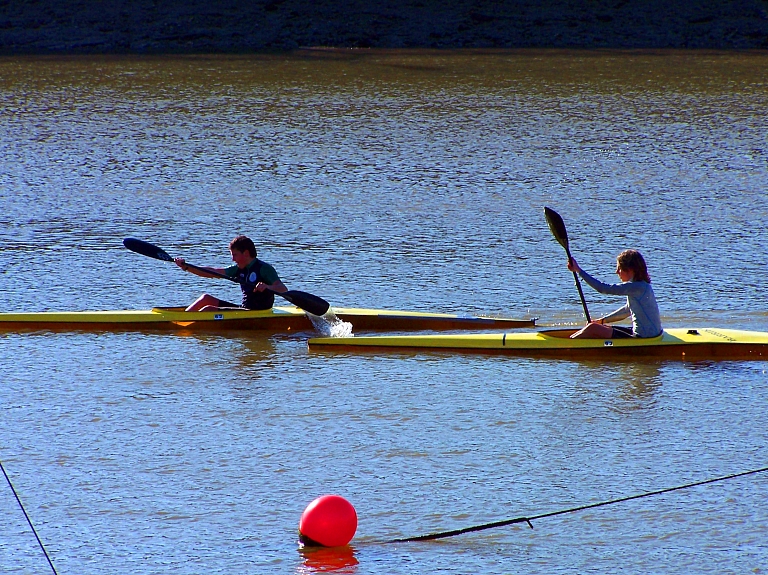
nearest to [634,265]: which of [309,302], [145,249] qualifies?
[309,302]

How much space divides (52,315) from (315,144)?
298 inches

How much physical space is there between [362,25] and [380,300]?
14474 mm

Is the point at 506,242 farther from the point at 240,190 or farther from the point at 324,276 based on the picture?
the point at 240,190

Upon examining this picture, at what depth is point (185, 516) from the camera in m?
5.82

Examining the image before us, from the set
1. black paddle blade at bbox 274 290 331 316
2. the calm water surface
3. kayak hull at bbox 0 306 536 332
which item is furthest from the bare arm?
black paddle blade at bbox 274 290 331 316

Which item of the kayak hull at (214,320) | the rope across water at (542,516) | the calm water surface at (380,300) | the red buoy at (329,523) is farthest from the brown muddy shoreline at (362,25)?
the red buoy at (329,523)

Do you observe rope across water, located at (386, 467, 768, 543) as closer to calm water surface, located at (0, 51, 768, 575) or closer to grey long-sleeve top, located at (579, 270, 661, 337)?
calm water surface, located at (0, 51, 768, 575)

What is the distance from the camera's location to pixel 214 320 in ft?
29.8

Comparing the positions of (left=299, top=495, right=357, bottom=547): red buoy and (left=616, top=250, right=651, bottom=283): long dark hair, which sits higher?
(left=616, top=250, right=651, bottom=283): long dark hair

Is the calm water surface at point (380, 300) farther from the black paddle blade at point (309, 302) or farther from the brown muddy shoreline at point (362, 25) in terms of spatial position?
the brown muddy shoreline at point (362, 25)

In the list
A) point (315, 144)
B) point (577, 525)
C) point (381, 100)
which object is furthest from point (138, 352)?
point (381, 100)

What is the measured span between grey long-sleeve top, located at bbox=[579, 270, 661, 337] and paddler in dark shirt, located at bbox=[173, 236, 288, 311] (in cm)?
243

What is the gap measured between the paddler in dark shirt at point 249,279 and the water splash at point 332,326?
377mm

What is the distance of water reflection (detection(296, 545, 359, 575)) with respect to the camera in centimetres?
527
